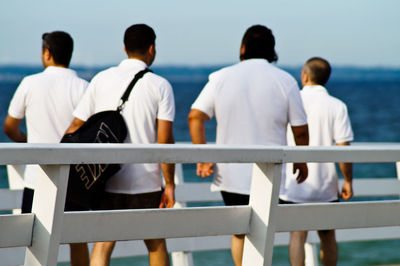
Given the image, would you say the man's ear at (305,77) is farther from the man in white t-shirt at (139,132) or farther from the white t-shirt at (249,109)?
the man in white t-shirt at (139,132)

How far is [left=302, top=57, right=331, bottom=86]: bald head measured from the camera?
17.2ft

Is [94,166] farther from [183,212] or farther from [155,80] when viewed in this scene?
[183,212]

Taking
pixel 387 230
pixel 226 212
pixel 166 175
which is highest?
pixel 226 212

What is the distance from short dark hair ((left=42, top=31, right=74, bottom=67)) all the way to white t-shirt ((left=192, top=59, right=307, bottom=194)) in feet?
2.77

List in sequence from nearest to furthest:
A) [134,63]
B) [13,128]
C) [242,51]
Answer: [134,63] → [242,51] → [13,128]

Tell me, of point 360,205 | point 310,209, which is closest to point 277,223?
point 310,209

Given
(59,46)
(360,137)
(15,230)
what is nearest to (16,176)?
(59,46)

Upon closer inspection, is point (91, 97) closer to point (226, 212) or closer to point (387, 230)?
point (226, 212)

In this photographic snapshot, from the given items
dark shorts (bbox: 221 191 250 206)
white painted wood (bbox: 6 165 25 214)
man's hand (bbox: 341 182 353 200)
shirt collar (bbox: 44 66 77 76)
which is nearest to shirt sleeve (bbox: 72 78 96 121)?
shirt collar (bbox: 44 66 77 76)

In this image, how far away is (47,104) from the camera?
458 centimetres

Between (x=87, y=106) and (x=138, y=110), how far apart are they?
303 millimetres

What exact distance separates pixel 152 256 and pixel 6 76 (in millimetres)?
115294

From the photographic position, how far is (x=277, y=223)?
2.80m

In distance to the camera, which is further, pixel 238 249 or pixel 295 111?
pixel 295 111
